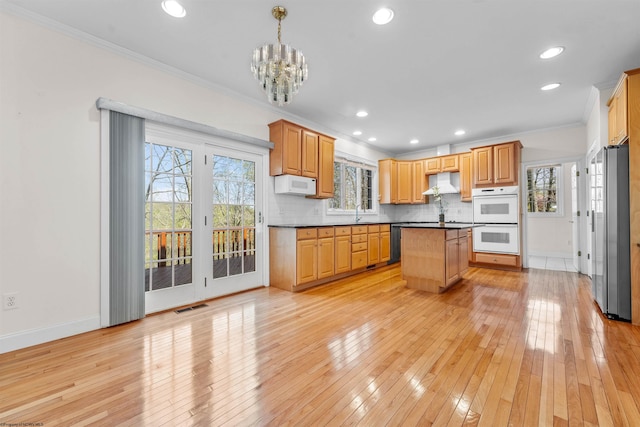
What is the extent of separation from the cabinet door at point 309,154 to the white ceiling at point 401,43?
0.51 meters

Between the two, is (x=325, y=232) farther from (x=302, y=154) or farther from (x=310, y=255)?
(x=302, y=154)

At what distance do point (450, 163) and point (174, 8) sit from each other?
19.0 feet

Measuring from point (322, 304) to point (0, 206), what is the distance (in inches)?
123

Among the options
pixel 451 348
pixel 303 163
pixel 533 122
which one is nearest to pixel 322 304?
pixel 451 348

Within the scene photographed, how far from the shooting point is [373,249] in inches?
221

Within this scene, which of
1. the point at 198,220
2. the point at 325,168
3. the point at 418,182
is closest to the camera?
the point at 198,220

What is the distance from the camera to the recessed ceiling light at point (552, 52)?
2852mm

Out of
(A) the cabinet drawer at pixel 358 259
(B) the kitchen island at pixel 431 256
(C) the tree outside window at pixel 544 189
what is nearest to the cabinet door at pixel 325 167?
(A) the cabinet drawer at pixel 358 259

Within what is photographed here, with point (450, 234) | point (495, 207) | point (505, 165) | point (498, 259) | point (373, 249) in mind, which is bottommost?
point (498, 259)

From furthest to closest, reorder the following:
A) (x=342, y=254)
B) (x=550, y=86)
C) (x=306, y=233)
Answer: (x=342, y=254)
(x=306, y=233)
(x=550, y=86)

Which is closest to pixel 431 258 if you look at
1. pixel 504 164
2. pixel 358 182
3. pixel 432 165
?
pixel 358 182

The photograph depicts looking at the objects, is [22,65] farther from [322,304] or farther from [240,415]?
[322,304]

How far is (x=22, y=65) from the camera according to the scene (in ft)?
7.71

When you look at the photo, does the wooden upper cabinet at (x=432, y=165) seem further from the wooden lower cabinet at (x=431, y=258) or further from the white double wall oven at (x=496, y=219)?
the wooden lower cabinet at (x=431, y=258)
